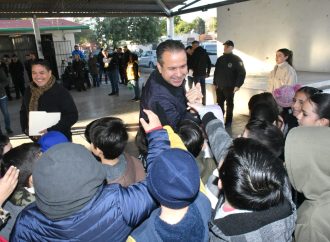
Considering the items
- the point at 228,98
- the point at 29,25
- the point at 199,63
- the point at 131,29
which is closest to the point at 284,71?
the point at 228,98

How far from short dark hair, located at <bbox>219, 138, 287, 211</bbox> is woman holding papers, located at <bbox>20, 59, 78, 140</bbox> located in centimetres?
203

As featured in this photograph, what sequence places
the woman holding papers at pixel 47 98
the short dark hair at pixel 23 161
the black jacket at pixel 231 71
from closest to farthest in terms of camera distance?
the short dark hair at pixel 23 161 < the woman holding papers at pixel 47 98 < the black jacket at pixel 231 71

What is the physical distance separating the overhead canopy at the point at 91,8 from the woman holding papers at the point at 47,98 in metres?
5.74

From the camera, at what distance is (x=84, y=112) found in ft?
27.8

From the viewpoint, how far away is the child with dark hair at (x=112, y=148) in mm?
1994

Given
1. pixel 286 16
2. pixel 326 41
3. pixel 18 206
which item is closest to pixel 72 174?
pixel 18 206

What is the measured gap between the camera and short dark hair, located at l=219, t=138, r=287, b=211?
116cm

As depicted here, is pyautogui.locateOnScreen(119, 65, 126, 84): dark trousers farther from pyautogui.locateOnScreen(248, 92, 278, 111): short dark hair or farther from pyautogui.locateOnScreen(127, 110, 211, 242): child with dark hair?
pyautogui.locateOnScreen(127, 110, 211, 242): child with dark hair

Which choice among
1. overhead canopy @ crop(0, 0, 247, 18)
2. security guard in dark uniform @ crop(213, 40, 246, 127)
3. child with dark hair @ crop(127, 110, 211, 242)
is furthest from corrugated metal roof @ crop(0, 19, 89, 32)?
child with dark hair @ crop(127, 110, 211, 242)

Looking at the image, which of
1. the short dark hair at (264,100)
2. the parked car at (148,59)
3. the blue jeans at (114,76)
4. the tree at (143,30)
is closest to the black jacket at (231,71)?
the short dark hair at (264,100)

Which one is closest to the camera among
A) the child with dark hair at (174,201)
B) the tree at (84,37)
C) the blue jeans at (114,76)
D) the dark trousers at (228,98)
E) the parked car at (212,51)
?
the child with dark hair at (174,201)

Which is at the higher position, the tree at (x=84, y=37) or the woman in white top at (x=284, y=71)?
the tree at (x=84, y=37)

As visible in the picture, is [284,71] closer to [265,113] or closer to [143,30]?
[265,113]

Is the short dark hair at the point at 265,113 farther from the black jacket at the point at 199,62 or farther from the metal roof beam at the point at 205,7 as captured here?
the black jacket at the point at 199,62
